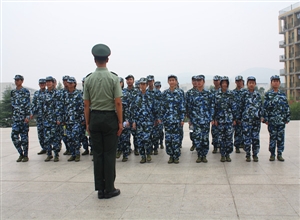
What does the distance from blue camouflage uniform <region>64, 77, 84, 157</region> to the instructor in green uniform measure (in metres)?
Answer: 2.65

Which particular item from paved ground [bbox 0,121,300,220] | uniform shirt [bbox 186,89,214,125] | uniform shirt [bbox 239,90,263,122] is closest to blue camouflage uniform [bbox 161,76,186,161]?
uniform shirt [bbox 186,89,214,125]

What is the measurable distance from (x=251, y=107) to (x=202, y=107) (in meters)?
1.09

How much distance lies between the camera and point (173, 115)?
634 centimetres

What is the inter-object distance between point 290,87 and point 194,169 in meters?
50.2

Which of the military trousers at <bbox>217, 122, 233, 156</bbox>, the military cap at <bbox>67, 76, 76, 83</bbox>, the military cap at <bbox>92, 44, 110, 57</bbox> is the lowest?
the military trousers at <bbox>217, 122, 233, 156</bbox>

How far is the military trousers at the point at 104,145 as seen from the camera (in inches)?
168

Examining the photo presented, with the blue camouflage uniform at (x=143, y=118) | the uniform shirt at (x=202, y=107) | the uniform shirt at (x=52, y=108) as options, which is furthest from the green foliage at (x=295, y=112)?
the uniform shirt at (x=52, y=108)

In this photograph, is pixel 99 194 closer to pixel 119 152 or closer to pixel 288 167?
pixel 119 152

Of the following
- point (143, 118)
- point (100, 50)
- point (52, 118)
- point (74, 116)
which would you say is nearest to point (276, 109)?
point (143, 118)

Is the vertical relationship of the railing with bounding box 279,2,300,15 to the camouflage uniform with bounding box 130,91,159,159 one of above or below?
above

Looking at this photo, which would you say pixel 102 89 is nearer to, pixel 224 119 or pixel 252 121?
pixel 224 119

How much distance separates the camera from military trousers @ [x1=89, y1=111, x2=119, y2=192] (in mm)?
4273

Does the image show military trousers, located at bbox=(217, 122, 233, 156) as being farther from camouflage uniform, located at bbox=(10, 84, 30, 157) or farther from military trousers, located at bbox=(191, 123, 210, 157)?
camouflage uniform, located at bbox=(10, 84, 30, 157)

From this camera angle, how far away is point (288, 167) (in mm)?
5832
